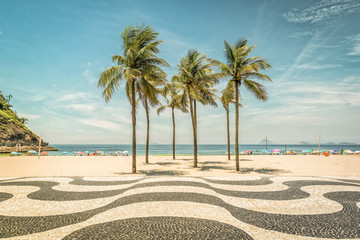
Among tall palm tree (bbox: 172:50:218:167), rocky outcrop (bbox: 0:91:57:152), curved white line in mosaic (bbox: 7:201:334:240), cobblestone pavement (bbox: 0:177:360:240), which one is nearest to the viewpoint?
curved white line in mosaic (bbox: 7:201:334:240)

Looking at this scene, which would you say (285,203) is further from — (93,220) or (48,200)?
(48,200)

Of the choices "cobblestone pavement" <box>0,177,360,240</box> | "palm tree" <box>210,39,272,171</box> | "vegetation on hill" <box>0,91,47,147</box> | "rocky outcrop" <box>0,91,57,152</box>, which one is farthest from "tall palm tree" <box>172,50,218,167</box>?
"vegetation on hill" <box>0,91,47,147</box>

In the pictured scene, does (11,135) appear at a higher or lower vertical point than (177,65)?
lower

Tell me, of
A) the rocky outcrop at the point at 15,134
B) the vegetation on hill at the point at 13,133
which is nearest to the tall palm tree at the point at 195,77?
the rocky outcrop at the point at 15,134

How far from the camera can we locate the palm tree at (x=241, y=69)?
13914 millimetres

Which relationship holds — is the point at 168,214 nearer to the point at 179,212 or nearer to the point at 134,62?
the point at 179,212

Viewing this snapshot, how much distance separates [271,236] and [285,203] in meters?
2.79

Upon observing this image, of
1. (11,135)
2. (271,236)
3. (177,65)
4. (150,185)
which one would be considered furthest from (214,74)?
(11,135)

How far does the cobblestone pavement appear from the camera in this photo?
4359mm

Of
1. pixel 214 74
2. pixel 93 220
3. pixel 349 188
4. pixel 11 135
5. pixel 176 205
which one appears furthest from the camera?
pixel 11 135

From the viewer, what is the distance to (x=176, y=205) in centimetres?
618

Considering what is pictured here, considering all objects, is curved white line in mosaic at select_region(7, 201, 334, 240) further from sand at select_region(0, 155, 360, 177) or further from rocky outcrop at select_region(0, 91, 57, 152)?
rocky outcrop at select_region(0, 91, 57, 152)

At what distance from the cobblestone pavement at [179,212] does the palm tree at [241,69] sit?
681cm

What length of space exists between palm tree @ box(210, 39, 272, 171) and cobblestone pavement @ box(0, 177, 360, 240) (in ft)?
22.4
